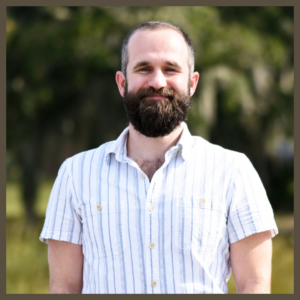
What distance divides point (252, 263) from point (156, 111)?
2.88 feet

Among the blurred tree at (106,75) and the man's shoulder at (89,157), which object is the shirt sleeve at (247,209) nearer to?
the man's shoulder at (89,157)

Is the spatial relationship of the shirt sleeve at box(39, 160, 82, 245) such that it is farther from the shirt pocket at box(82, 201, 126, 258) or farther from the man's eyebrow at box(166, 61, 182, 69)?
the man's eyebrow at box(166, 61, 182, 69)

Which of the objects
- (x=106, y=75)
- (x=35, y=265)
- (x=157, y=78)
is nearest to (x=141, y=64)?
(x=157, y=78)

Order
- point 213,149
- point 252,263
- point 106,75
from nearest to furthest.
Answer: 1. point 252,263
2. point 213,149
3. point 106,75

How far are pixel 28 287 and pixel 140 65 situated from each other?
517 cm

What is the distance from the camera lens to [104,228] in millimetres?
2213

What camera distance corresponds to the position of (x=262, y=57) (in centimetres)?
973

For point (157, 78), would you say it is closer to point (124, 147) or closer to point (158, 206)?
point (124, 147)

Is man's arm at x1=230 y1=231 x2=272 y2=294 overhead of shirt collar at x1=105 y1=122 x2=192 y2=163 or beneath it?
beneath

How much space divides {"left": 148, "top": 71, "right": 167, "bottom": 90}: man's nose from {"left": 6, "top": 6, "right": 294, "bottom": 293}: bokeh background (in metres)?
5.17

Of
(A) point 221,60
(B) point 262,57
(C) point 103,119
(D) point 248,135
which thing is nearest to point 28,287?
(C) point 103,119

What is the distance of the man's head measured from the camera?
7.39 ft

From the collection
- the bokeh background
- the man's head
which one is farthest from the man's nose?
the bokeh background

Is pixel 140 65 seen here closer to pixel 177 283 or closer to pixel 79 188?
pixel 79 188
